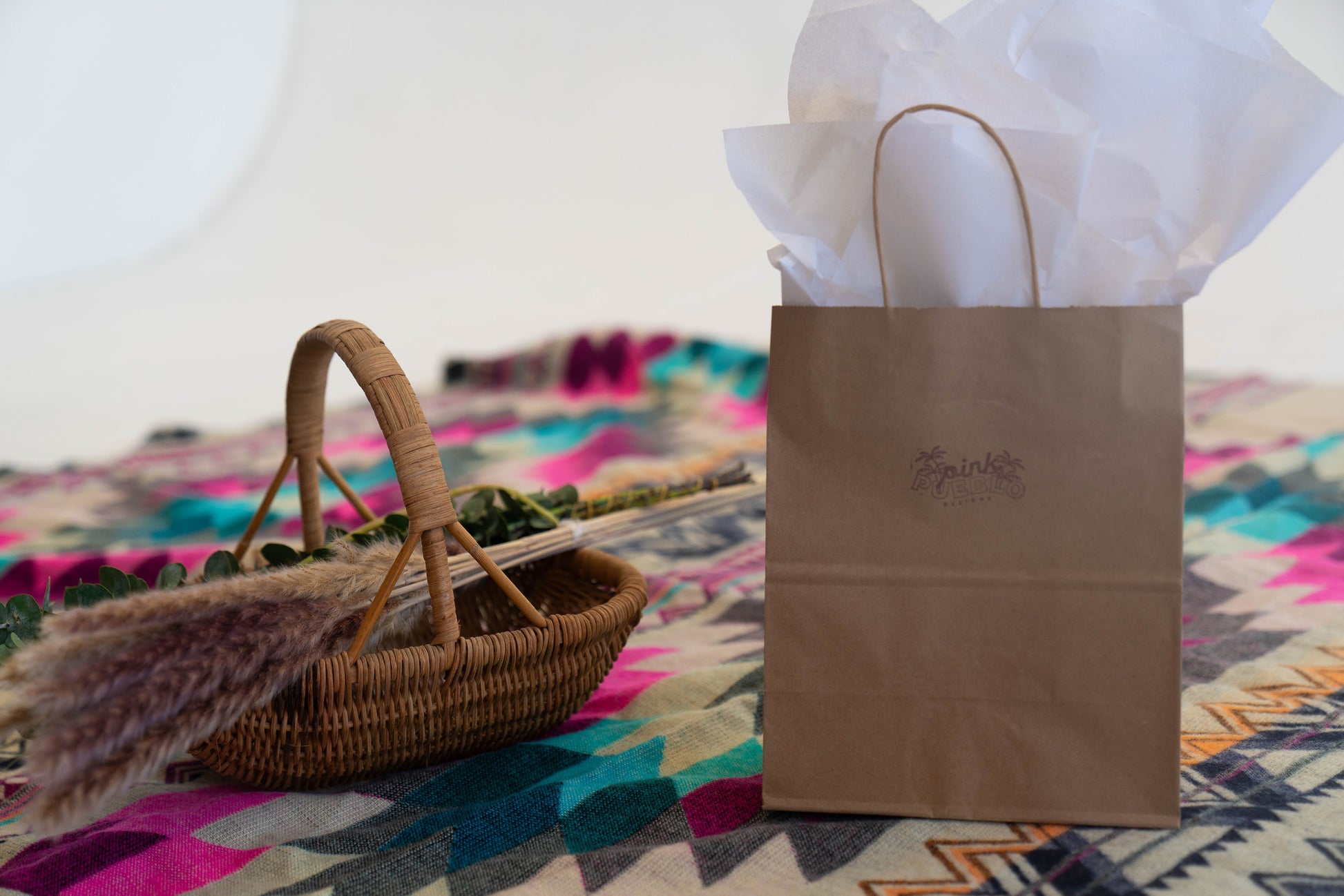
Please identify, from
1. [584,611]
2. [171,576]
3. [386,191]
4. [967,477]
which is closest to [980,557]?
[967,477]

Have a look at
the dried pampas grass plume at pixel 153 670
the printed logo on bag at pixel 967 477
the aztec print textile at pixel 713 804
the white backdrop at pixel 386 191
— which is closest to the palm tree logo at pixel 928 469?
the printed logo on bag at pixel 967 477

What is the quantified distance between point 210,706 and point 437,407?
1.67 metres

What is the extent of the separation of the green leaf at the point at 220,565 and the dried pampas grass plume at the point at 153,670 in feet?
0.26

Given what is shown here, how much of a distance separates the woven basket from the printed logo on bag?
246 millimetres

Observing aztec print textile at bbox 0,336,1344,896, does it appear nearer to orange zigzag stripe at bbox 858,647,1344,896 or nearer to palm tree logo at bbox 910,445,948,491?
orange zigzag stripe at bbox 858,647,1344,896

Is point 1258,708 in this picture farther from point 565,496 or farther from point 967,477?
point 565,496

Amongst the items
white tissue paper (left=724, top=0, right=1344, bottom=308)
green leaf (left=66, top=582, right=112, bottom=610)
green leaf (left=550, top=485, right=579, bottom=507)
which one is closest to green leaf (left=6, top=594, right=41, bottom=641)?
green leaf (left=66, top=582, right=112, bottom=610)

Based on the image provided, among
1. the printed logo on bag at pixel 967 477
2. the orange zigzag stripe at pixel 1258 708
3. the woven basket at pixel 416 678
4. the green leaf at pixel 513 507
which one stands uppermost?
the printed logo on bag at pixel 967 477

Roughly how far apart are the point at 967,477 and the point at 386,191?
8.73 ft

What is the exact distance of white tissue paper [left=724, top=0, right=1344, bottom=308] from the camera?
0.56 meters

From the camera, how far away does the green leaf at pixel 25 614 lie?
0.62m

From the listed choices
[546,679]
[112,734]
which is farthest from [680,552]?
[112,734]

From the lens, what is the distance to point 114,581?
634 mm

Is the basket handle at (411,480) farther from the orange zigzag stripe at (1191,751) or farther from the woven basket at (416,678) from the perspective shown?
the orange zigzag stripe at (1191,751)
